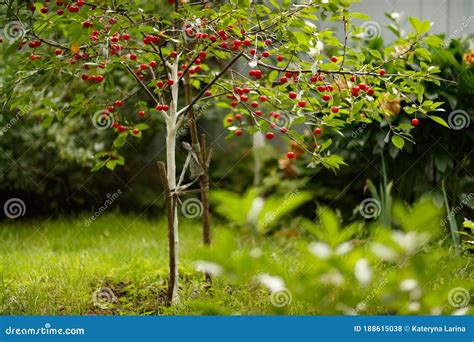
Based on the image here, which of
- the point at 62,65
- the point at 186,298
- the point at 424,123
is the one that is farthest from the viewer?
the point at 424,123

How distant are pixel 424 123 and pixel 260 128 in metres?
1.89

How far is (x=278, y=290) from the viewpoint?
698 millimetres

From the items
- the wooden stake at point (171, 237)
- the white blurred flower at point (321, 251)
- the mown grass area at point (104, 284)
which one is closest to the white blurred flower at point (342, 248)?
the white blurred flower at point (321, 251)

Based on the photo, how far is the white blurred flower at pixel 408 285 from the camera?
2.27 feet

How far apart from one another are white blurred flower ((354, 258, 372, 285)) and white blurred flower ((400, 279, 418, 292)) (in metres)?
0.04

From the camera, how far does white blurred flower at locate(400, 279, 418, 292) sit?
0.69 metres

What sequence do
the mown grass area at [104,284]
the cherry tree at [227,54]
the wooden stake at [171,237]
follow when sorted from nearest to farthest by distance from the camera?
the cherry tree at [227,54], the wooden stake at [171,237], the mown grass area at [104,284]

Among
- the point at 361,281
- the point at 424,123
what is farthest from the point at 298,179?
the point at 361,281

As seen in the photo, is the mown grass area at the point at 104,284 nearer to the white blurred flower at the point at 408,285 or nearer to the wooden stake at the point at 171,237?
the wooden stake at the point at 171,237

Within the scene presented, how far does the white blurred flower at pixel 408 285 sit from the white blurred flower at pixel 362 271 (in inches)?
1.6

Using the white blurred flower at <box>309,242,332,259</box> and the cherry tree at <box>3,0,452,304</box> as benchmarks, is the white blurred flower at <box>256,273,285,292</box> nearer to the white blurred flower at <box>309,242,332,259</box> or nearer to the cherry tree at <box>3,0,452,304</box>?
the white blurred flower at <box>309,242,332,259</box>

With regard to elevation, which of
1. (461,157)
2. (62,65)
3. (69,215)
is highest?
(62,65)

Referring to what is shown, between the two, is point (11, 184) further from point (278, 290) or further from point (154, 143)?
point (278, 290)

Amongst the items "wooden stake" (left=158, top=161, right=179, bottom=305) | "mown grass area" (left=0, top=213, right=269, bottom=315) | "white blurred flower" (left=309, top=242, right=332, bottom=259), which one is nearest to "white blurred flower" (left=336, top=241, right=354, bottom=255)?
"white blurred flower" (left=309, top=242, right=332, bottom=259)
